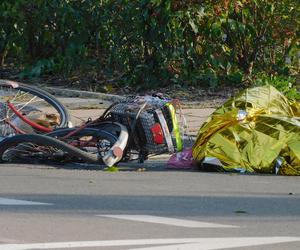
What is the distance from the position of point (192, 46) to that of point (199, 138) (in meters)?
7.10

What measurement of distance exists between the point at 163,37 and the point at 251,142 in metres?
7.20

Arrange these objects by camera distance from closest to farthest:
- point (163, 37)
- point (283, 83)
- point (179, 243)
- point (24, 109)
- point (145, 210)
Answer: point (179, 243) → point (145, 210) → point (24, 109) → point (283, 83) → point (163, 37)

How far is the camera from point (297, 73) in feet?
60.2

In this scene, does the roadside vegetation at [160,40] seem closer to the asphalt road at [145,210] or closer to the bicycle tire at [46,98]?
the bicycle tire at [46,98]

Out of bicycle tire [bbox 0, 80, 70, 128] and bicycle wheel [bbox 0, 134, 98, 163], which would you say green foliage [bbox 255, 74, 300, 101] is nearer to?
bicycle tire [bbox 0, 80, 70, 128]

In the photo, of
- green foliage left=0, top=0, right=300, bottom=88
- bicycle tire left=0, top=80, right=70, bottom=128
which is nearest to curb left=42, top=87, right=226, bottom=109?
green foliage left=0, top=0, right=300, bottom=88

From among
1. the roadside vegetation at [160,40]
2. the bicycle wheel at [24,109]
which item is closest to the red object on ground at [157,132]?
the bicycle wheel at [24,109]

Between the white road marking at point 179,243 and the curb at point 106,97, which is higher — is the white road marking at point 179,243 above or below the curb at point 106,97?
above

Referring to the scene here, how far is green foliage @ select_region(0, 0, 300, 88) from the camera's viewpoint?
56.5 feet

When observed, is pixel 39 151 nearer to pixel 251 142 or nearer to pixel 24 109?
pixel 24 109

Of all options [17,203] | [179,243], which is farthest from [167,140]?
[179,243]

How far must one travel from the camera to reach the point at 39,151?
34.7 ft

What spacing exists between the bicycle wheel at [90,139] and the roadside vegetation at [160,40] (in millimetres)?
6532

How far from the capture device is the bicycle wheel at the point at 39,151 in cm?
1026
